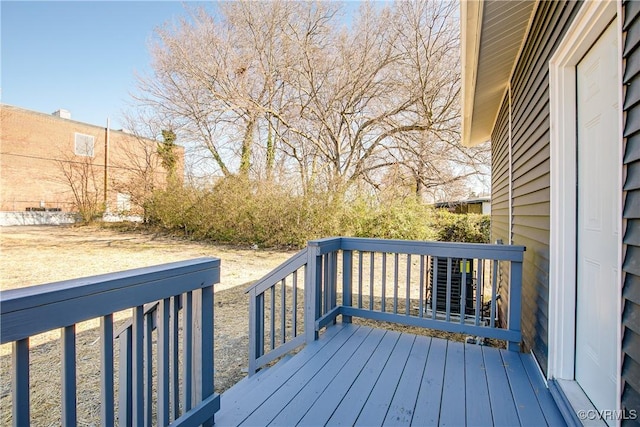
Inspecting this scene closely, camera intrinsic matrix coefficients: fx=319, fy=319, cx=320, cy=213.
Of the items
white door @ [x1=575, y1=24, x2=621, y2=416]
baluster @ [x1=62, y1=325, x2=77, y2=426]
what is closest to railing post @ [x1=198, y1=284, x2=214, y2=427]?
baluster @ [x1=62, y1=325, x2=77, y2=426]

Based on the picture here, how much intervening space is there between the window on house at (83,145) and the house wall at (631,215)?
22510mm

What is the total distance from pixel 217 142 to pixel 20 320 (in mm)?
11208

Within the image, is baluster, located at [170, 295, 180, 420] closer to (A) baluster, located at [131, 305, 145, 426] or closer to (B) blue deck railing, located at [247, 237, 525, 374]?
(A) baluster, located at [131, 305, 145, 426]

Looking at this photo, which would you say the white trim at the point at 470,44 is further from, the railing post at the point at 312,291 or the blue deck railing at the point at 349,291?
the railing post at the point at 312,291

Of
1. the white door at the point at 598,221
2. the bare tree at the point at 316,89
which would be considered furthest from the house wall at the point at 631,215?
the bare tree at the point at 316,89

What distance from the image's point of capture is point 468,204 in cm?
1364

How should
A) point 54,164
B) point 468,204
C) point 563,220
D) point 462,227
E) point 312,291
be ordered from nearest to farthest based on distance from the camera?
1. point 563,220
2. point 312,291
3. point 462,227
4. point 468,204
5. point 54,164

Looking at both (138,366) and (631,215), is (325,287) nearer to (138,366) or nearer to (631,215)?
(138,366)

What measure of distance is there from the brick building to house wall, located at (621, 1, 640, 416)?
1564 centimetres

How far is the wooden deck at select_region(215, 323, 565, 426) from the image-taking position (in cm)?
173

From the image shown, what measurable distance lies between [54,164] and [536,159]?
72.1 ft

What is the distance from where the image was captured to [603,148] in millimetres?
1553

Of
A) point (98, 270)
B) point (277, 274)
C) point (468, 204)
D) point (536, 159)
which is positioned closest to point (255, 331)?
point (277, 274)

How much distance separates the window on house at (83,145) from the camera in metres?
18.4
